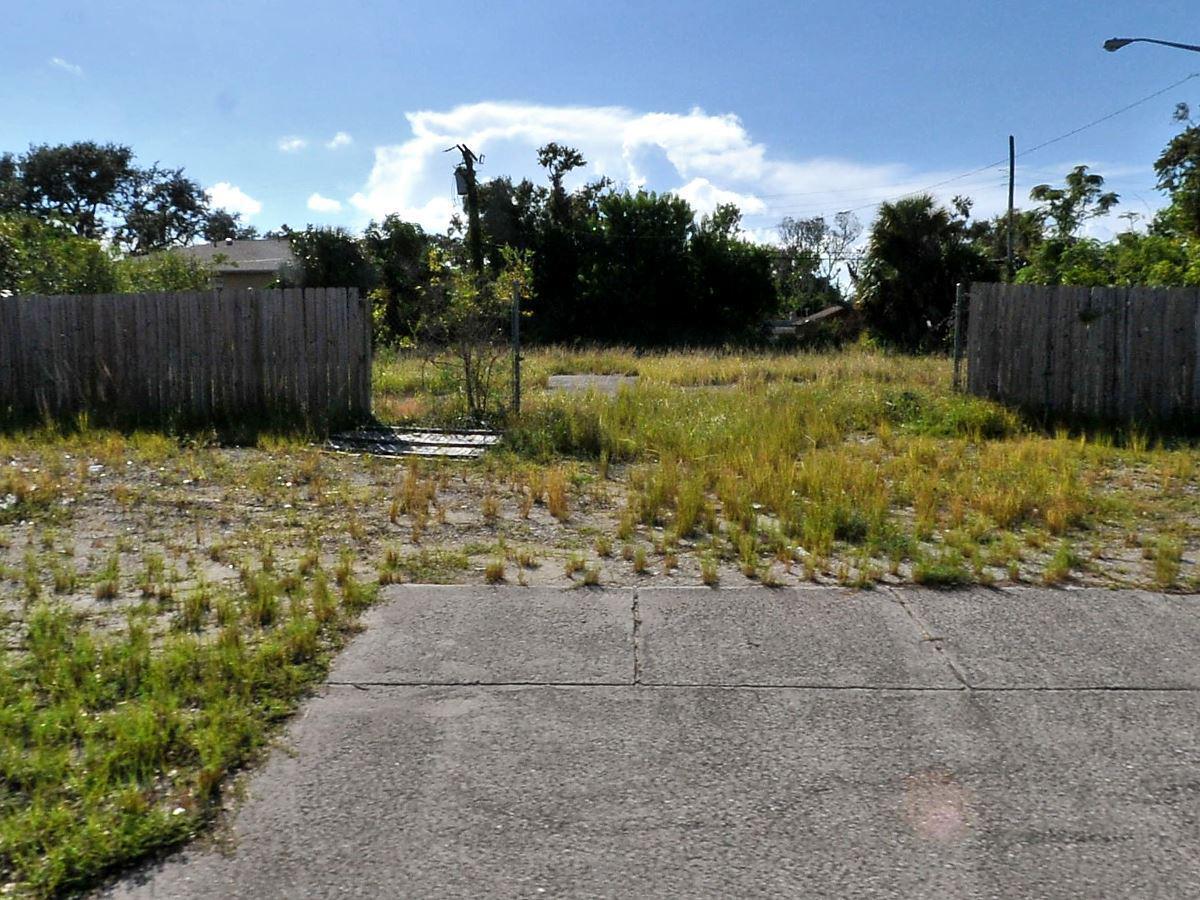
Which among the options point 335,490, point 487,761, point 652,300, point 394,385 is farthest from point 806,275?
point 487,761

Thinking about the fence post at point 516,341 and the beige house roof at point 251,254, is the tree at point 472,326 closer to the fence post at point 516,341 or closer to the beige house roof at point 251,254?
the fence post at point 516,341

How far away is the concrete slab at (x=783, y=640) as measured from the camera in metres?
5.06

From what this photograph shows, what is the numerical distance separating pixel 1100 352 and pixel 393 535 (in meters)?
9.57

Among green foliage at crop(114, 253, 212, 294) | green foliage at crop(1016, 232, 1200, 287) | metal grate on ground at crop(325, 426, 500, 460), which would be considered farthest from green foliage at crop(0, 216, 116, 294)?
green foliage at crop(1016, 232, 1200, 287)

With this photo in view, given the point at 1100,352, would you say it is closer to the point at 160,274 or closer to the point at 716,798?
the point at 716,798

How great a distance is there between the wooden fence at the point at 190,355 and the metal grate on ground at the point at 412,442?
2.36 ft

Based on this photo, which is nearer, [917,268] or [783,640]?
[783,640]

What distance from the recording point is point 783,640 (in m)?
5.50

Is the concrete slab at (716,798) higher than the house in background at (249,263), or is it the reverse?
the house in background at (249,263)

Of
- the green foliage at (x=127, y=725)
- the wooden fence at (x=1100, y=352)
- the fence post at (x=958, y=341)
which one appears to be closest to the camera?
the green foliage at (x=127, y=725)

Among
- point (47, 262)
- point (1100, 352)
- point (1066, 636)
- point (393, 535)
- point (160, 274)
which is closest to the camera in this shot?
point (1066, 636)

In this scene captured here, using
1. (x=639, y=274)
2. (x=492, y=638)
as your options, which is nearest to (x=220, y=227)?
(x=639, y=274)

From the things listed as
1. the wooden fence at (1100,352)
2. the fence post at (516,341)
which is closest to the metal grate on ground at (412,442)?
the fence post at (516,341)

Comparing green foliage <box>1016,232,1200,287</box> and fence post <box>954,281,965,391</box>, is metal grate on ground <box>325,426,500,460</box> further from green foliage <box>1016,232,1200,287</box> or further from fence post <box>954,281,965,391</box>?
green foliage <box>1016,232,1200,287</box>
